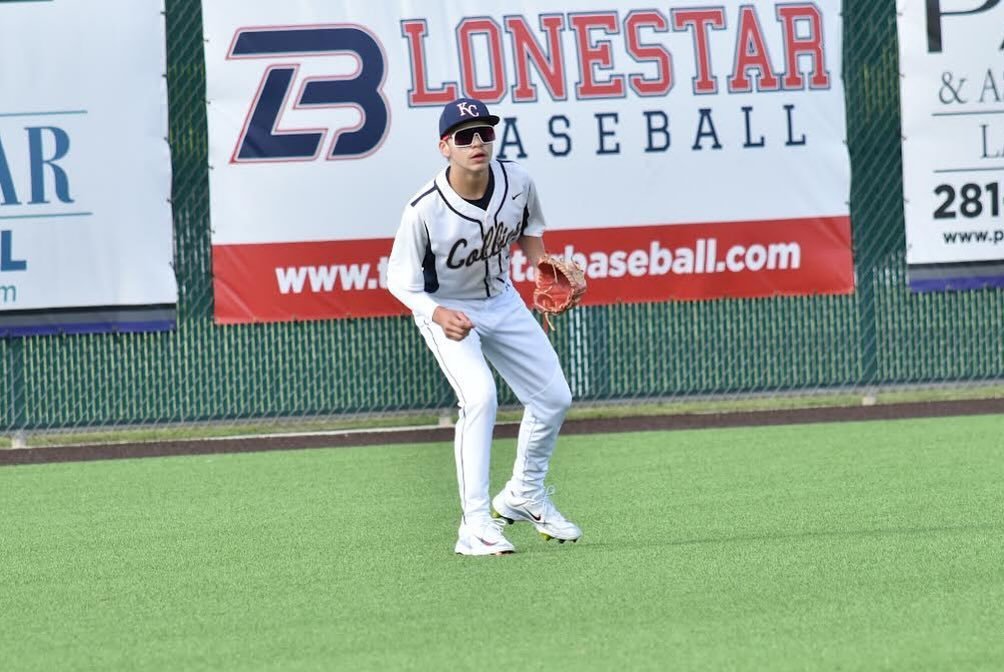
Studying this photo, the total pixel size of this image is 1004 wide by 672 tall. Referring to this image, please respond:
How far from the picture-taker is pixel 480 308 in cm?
761

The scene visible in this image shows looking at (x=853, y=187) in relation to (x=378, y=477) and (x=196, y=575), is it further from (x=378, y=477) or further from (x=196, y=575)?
(x=196, y=575)

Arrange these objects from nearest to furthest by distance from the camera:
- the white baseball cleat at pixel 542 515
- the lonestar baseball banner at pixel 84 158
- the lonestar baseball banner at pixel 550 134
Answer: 1. the white baseball cleat at pixel 542 515
2. the lonestar baseball banner at pixel 84 158
3. the lonestar baseball banner at pixel 550 134

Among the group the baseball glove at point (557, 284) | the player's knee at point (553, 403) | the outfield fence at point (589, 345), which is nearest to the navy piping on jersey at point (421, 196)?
the baseball glove at point (557, 284)

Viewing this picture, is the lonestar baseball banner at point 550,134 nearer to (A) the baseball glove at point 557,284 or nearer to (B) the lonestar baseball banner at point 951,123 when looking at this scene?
(B) the lonestar baseball banner at point 951,123

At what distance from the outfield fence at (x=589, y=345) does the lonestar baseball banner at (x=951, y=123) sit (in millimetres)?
129

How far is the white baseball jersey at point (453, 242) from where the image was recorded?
7.36 meters

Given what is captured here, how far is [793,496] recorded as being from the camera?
892 cm

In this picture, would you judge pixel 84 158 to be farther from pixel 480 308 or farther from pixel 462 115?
pixel 462 115

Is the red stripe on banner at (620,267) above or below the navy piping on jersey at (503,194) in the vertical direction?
below

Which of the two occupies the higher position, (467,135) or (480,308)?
(467,135)

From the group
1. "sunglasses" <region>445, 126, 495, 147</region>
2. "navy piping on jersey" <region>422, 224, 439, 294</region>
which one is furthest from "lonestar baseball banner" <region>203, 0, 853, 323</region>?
"sunglasses" <region>445, 126, 495, 147</region>

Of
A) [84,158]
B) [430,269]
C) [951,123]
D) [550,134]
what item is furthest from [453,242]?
[951,123]

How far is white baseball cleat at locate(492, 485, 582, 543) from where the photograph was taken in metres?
7.55

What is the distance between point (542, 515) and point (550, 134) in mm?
5357
